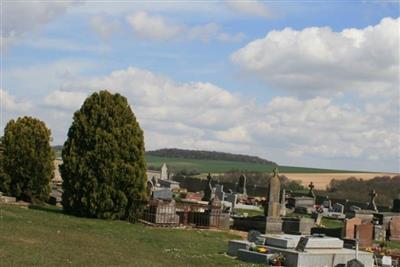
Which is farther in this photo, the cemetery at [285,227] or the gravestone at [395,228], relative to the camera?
the gravestone at [395,228]

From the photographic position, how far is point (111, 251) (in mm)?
14328

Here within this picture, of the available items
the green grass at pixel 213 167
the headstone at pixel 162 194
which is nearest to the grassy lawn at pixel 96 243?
the headstone at pixel 162 194

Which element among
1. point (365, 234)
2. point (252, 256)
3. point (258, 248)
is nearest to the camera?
point (252, 256)

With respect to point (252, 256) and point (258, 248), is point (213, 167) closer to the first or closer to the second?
point (258, 248)

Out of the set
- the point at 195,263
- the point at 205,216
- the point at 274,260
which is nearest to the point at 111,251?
the point at 195,263

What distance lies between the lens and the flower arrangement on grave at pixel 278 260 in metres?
15.4

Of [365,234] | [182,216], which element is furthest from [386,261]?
[182,216]

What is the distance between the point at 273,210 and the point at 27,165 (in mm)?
10441

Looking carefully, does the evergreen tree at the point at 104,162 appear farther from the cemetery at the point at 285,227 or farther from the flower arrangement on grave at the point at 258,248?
the flower arrangement on grave at the point at 258,248

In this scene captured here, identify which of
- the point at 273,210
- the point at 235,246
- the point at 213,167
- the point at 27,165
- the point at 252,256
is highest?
the point at 213,167

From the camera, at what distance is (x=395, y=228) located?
27.9 meters

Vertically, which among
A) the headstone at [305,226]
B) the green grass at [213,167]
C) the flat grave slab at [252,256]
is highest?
the green grass at [213,167]

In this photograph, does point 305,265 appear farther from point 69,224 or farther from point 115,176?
point 115,176

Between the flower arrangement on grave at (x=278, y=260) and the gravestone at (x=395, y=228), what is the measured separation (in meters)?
13.6
